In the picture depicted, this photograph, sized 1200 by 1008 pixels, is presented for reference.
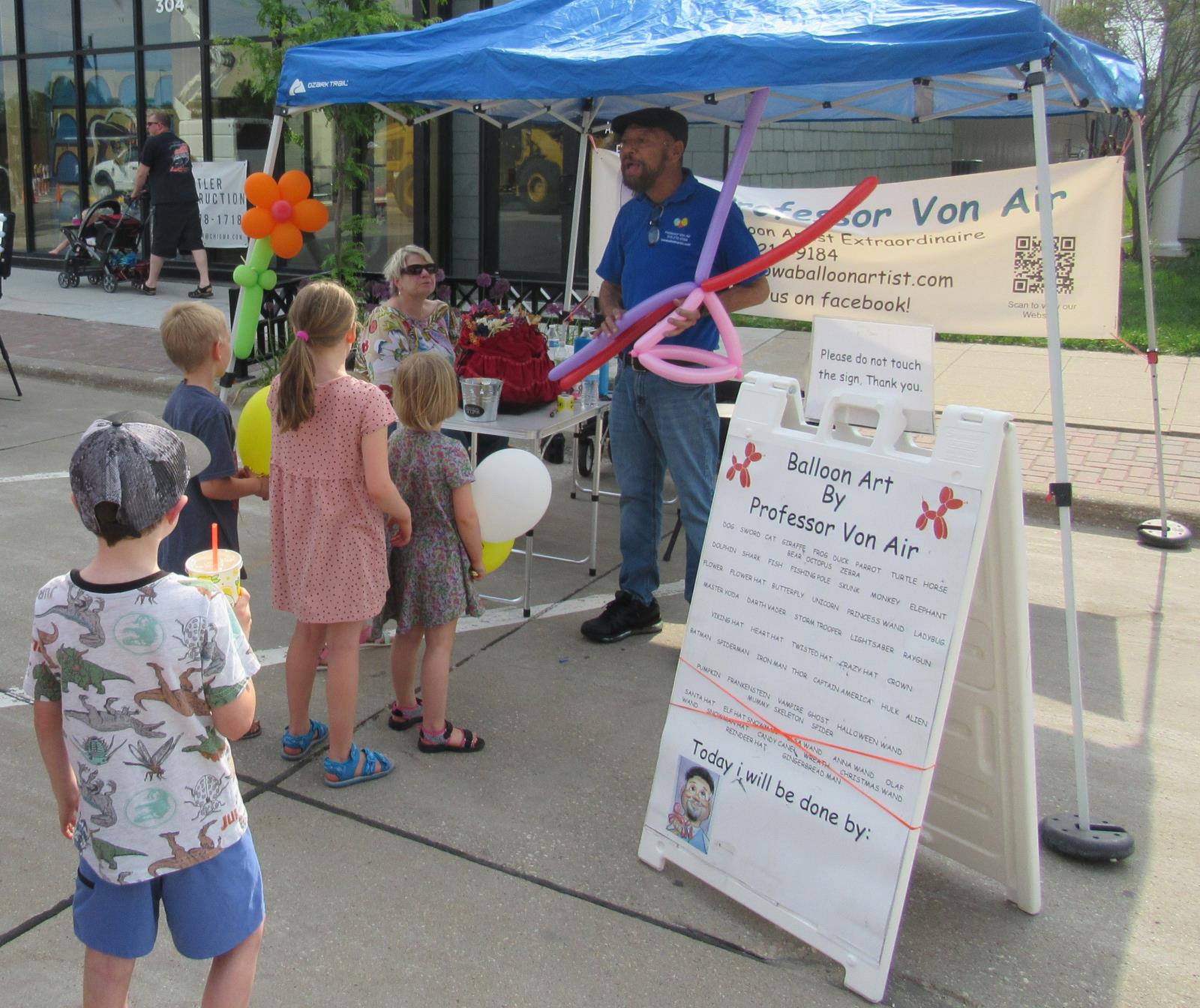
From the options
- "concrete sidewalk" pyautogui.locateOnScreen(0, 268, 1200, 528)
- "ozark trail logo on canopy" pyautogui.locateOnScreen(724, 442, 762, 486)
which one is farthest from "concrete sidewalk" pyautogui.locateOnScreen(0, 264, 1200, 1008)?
"concrete sidewalk" pyautogui.locateOnScreen(0, 268, 1200, 528)

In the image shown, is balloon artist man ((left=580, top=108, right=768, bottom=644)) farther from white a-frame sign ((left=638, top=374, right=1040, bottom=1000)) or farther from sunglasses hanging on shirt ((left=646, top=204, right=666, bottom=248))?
white a-frame sign ((left=638, top=374, right=1040, bottom=1000))

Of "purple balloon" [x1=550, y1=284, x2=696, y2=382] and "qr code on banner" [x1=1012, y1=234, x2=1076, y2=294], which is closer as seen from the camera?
"purple balloon" [x1=550, y1=284, x2=696, y2=382]

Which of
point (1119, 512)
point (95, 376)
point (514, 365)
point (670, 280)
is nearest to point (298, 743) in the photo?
point (514, 365)

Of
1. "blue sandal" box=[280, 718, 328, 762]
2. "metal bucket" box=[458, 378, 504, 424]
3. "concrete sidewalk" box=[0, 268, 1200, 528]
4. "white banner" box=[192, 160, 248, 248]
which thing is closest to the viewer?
"blue sandal" box=[280, 718, 328, 762]

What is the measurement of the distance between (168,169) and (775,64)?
10003mm

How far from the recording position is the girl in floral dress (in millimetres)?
3338

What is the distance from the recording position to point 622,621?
179 inches

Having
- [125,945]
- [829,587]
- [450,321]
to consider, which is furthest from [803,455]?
[450,321]

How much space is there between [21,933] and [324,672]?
1600 mm

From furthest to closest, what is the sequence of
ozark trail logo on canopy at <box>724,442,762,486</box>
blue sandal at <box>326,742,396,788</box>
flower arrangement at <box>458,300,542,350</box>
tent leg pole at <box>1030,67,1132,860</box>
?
flower arrangement at <box>458,300,542,350</box>, blue sandal at <box>326,742,396,788</box>, tent leg pole at <box>1030,67,1132,860</box>, ozark trail logo on canopy at <box>724,442,762,486</box>

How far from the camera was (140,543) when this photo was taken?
6.06ft

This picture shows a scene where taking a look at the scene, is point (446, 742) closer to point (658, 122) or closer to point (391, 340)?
point (391, 340)

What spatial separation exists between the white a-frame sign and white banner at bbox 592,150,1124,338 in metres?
2.72

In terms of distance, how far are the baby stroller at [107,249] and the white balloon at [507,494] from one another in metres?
10.4
